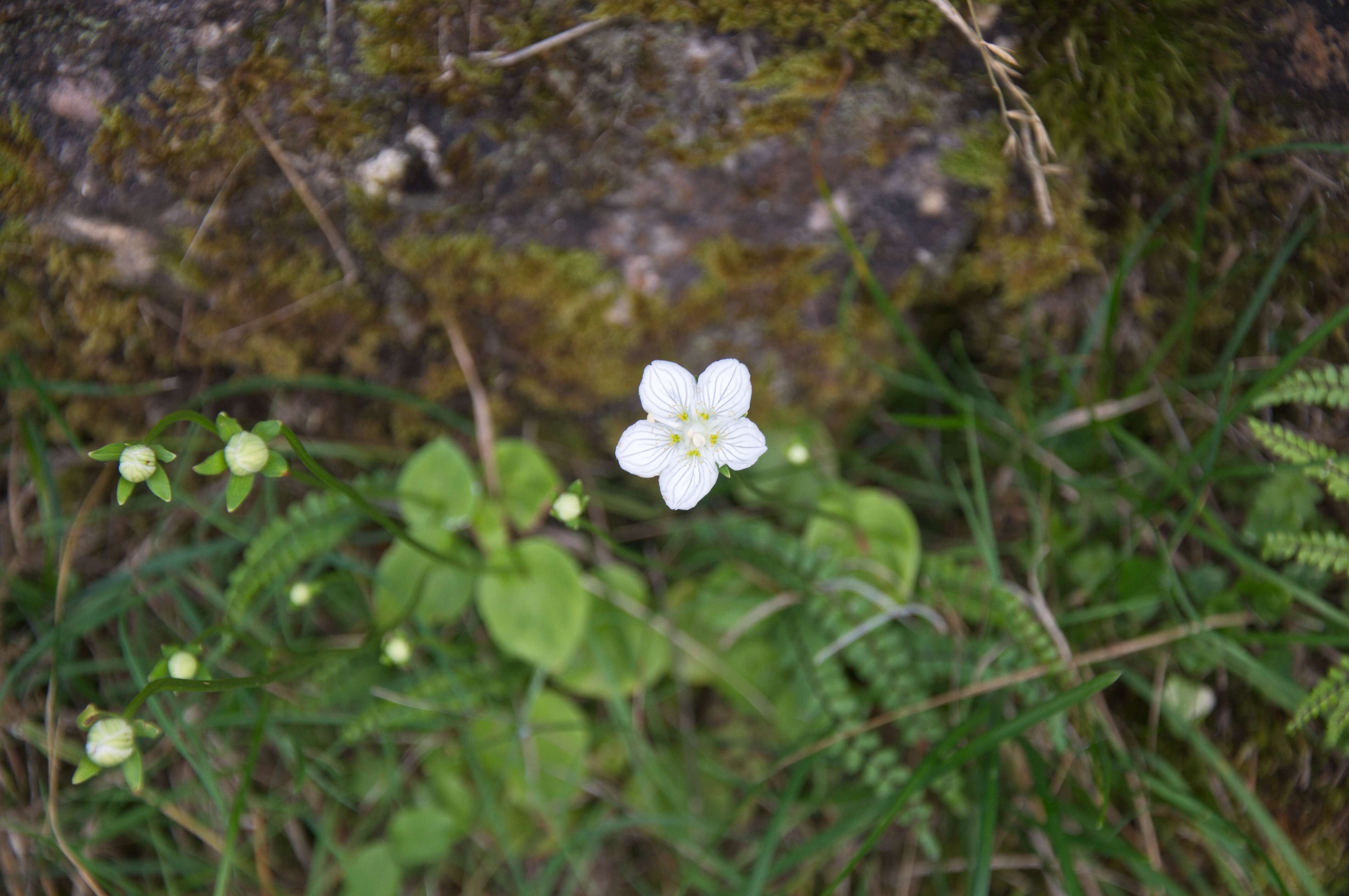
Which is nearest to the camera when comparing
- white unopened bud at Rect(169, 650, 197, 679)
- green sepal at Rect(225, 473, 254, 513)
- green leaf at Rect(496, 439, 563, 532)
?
green sepal at Rect(225, 473, 254, 513)

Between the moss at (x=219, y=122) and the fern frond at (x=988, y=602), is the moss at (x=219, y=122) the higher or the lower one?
the higher one

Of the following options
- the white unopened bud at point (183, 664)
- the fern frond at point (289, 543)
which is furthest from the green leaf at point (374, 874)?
the white unopened bud at point (183, 664)

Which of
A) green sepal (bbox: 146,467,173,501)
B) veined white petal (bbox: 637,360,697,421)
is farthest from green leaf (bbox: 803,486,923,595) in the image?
green sepal (bbox: 146,467,173,501)

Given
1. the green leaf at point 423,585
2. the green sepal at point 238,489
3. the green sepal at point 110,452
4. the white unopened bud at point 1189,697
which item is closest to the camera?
the green sepal at point 110,452

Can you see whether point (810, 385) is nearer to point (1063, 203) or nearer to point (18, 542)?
point (1063, 203)

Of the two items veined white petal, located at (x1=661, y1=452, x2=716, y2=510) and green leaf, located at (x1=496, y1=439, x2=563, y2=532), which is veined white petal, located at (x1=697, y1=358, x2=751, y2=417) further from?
green leaf, located at (x1=496, y1=439, x2=563, y2=532)

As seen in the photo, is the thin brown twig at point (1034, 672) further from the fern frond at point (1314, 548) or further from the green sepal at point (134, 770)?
the green sepal at point (134, 770)

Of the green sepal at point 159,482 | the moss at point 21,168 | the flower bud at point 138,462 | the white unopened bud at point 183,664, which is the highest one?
the moss at point 21,168
